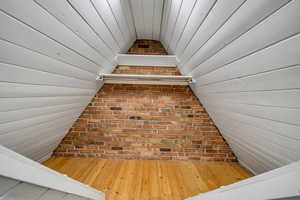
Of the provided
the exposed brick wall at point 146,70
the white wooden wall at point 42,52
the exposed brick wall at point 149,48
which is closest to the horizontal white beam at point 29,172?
Answer: the white wooden wall at point 42,52

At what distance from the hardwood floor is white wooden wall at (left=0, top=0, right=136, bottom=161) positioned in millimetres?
760

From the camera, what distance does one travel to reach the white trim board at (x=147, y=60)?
1706 millimetres

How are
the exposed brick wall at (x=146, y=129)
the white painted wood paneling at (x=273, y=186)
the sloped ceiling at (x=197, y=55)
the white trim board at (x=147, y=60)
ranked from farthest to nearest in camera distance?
the exposed brick wall at (x=146, y=129)
the white trim board at (x=147, y=60)
the sloped ceiling at (x=197, y=55)
the white painted wood paneling at (x=273, y=186)

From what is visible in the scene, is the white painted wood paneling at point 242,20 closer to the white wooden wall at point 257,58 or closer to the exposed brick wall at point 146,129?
the white wooden wall at point 257,58

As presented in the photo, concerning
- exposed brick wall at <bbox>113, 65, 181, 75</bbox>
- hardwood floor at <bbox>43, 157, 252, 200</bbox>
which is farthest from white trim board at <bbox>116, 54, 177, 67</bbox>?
hardwood floor at <bbox>43, 157, 252, 200</bbox>

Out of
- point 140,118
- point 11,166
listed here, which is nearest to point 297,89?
point 11,166

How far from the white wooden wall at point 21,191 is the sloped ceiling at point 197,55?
0.51 meters

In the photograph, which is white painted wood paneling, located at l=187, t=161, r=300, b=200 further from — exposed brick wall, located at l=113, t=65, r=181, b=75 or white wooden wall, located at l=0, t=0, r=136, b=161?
exposed brick wall, located at l=113, t=65, r=181, b=75

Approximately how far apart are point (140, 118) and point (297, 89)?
1.67 m

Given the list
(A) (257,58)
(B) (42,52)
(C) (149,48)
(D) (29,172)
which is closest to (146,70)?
(C) (149,48)

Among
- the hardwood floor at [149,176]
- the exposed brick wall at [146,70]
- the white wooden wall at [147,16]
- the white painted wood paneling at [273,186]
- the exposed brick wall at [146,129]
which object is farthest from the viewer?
the exposed brick wall at [146,70]

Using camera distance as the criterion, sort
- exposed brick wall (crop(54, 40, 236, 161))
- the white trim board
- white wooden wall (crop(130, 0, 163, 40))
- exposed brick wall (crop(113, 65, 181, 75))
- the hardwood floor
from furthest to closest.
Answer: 1. exposed brick wall (crop(113, 65, 181, 75))
2. exposed brick wall (crop(54, 40, 236, 161))
3. the white trim board
4. the hardwood floor
5. white wooden wall (crop(130, 0, 163, 40))

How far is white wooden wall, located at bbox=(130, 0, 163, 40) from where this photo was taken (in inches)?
46.3

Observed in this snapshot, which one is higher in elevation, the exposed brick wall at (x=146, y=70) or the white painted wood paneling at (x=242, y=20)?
the exposed brick wall at (x=146, y=70)
